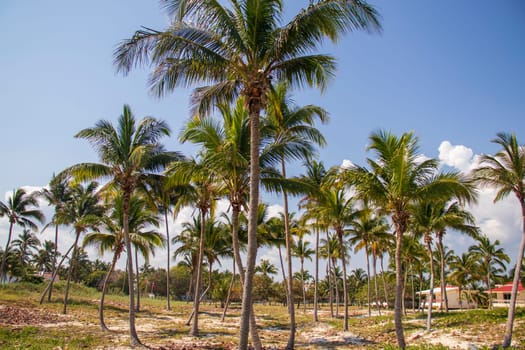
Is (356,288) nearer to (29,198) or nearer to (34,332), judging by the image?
(29,198)

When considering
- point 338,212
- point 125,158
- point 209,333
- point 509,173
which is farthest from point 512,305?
point 125,158

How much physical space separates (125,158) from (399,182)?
11128 mm

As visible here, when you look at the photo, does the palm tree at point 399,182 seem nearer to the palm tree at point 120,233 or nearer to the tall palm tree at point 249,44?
the tall palm tree at point 249,44

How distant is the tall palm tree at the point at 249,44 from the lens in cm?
979

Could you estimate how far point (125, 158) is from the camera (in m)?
16.1

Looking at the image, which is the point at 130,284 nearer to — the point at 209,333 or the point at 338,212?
the point at 209,333

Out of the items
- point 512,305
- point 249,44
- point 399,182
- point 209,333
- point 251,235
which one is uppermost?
point 249,44

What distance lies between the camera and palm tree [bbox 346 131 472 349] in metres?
13.5

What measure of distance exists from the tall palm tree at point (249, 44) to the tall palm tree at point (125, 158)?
236 inches

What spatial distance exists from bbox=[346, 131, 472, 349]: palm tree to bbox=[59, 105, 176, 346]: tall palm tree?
8473mm

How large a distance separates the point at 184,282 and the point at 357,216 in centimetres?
5992

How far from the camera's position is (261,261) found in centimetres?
6106

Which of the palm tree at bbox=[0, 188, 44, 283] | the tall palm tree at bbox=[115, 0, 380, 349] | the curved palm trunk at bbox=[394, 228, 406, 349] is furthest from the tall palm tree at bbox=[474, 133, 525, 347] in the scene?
the palm tree at bbox=[0, 188, 44, 283]

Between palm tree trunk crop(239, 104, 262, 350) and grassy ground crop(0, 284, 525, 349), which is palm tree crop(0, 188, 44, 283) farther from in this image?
palm tree trunk crop(239, 104, 262, 350)
